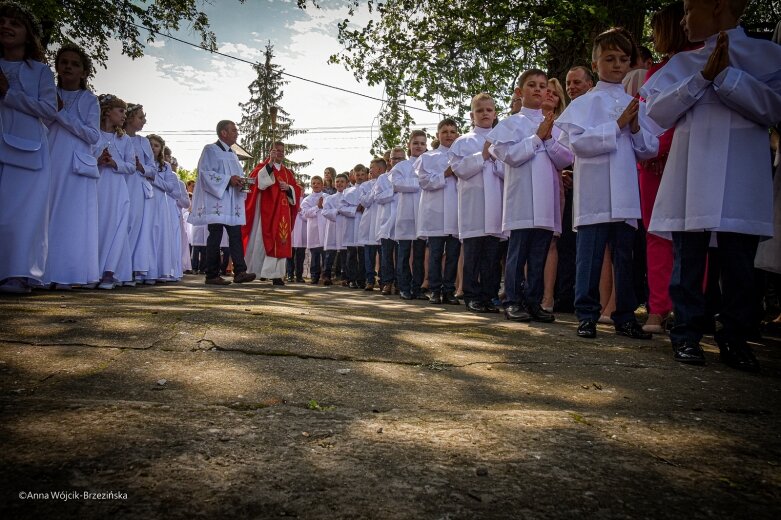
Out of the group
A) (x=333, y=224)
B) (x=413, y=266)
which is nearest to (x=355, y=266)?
(x=333, y=224)

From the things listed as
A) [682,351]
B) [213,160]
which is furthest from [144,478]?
[213,160]

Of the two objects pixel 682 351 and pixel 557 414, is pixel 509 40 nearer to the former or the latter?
pixel 682 351

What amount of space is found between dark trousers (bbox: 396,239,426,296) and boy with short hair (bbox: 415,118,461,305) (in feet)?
1.89

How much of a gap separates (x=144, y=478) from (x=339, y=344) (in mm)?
1729

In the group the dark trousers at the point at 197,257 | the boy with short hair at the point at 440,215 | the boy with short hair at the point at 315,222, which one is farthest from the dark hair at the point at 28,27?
the dark trousers at the point at 197,257

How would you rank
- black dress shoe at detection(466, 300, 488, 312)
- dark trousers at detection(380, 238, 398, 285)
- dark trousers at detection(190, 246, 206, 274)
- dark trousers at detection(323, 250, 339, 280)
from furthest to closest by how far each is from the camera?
dark trousers at detection(190, 246, 206, 274), dark trousers at detection(323, 250, 339, 280), dark trousers at detection(380, 238, 398, 285), black dress shoe at detection(466, 300, 488, 312)

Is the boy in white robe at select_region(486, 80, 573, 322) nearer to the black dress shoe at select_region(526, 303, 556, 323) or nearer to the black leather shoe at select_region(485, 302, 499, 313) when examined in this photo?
the black dress shoe at select_region(526, 303, 556, 323)

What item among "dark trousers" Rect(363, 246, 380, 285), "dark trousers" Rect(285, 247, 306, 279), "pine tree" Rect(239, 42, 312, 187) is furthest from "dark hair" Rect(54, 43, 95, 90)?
"pine tree" Rect(239, 42, 312, 187)

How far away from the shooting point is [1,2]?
461 centimetres

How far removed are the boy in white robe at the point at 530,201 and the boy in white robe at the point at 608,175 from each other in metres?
0.71

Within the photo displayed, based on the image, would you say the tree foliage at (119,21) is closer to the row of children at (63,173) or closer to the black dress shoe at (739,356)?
the row of children at (63,173)

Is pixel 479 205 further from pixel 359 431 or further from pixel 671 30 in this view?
pixel 359 431

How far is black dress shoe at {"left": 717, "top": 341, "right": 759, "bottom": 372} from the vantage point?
276 cm

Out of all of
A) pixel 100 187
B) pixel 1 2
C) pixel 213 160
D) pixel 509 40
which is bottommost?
pixel 100 187
